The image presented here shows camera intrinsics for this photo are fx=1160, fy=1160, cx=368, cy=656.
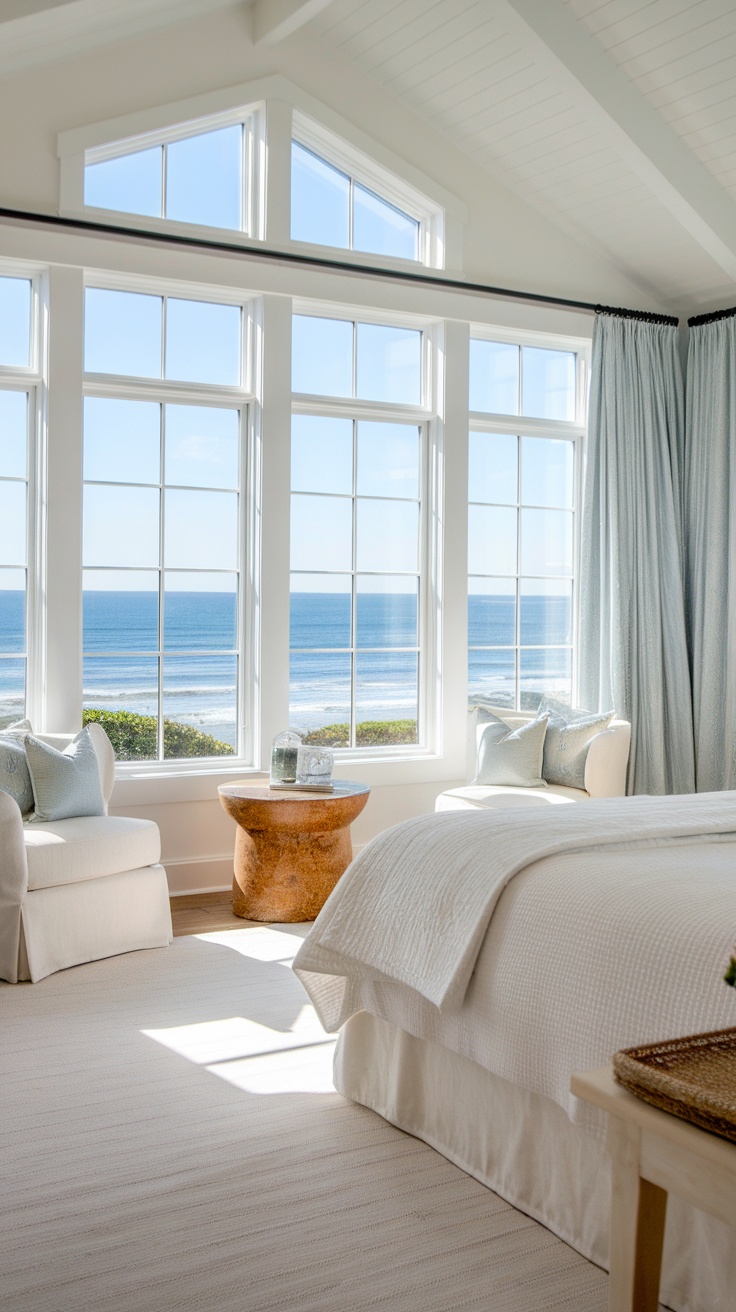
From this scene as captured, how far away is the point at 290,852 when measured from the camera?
448 centimetres

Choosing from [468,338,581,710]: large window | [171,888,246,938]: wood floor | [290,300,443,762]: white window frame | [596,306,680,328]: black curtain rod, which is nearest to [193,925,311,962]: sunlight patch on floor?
[171,888,246,938]: wood floor

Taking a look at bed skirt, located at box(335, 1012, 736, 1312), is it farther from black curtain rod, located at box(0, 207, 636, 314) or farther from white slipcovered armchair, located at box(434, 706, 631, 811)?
black curtain rod, located at box(0, 207, 636, 314)

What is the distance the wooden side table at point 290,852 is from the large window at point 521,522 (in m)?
1.52

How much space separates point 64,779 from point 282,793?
34.0 inches

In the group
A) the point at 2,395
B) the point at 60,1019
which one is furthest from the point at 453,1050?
the point at 2,395

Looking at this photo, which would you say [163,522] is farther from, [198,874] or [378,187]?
[378,187]

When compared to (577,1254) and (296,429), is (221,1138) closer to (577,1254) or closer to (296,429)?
(577,1254)

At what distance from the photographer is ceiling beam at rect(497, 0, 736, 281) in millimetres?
4551

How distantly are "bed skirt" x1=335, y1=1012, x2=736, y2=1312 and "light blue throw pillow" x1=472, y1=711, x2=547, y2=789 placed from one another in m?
2.20

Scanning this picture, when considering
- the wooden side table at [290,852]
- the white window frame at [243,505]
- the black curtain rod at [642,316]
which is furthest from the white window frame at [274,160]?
the wooden side table at [290,852]

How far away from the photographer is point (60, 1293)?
78.4 inches

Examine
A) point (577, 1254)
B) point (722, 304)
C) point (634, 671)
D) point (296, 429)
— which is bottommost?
point (577, 1254)

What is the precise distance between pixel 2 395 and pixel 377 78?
88.5 inches

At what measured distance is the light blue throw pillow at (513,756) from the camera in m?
4.92
